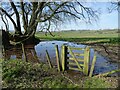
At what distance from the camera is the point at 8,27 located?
118 feet

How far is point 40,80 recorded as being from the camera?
1252cm

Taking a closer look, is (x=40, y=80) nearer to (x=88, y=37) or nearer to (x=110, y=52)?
(x=110, y=52)

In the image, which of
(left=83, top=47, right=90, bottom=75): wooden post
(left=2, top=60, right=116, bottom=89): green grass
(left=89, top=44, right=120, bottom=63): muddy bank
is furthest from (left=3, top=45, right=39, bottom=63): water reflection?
(left=89, top=44, right=120, bottom=63): muddy bank

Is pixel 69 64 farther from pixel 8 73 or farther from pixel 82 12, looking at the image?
pixel 82 12

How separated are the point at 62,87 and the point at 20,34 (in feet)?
77.2

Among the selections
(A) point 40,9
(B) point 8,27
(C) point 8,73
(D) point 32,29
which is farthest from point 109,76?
(B) point 8,27

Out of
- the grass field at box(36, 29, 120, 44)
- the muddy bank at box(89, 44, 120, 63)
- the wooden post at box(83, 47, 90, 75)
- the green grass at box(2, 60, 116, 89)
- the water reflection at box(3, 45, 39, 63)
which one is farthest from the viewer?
the grass field at box(36, 29, 120, 44)

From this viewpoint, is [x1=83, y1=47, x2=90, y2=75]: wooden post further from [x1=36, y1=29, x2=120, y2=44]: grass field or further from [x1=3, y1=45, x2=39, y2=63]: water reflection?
[x1=36, y1=29, x2=120, y2=44]: grass field

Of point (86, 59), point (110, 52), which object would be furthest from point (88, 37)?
point (86, 59)

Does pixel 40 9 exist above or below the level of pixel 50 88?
above

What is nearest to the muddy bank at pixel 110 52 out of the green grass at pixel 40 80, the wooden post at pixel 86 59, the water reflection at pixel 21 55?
the water reflection at pixel 21 55

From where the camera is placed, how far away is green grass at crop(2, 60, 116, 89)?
38.7 ft

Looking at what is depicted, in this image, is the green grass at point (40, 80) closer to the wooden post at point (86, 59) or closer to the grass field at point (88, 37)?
the wooden post at point (86, 59)

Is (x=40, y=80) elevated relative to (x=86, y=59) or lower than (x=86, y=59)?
lower
